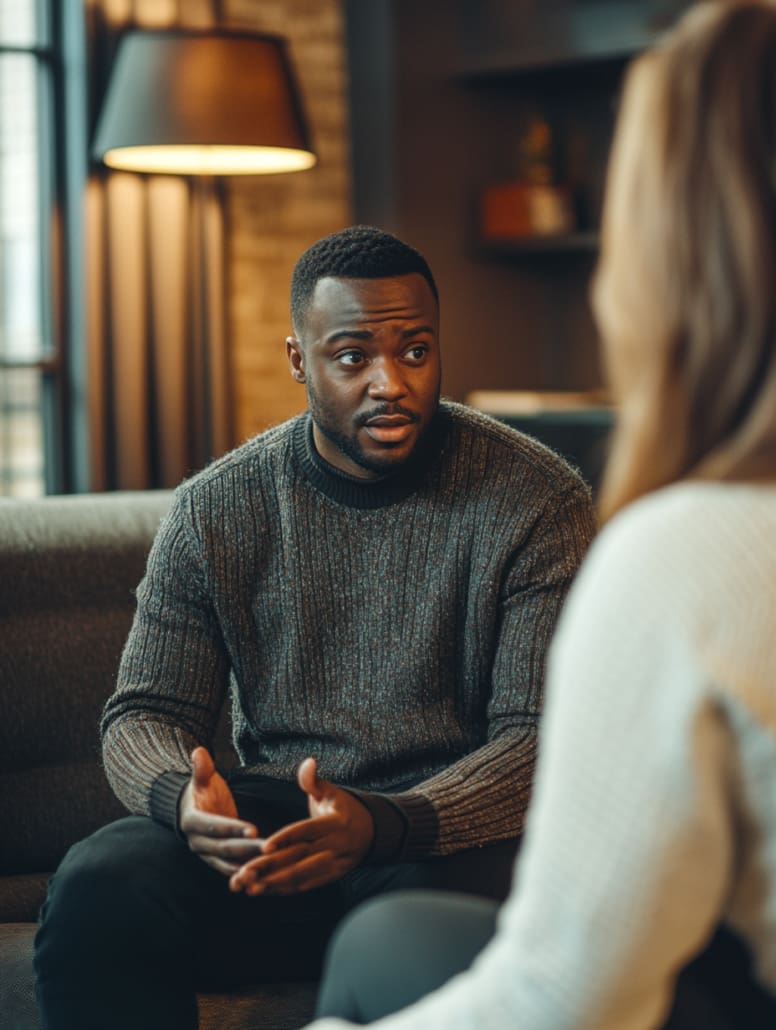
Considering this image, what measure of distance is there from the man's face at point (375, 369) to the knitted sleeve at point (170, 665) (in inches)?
8.9

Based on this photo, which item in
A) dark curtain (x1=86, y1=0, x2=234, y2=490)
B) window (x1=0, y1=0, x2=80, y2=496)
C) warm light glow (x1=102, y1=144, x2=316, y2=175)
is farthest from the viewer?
window (x1=0, y1=0, x2=80, y2=496)

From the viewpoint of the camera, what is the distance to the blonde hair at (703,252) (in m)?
0.83

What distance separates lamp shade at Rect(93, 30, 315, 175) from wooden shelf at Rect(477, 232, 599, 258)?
1294 millimetres

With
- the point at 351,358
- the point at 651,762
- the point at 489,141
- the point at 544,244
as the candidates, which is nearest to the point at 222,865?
the point at 351,358

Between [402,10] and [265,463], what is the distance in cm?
293

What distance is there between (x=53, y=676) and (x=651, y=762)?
135 centimetres

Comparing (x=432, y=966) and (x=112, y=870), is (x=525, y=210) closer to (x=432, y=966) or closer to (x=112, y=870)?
(x=112, y=870)

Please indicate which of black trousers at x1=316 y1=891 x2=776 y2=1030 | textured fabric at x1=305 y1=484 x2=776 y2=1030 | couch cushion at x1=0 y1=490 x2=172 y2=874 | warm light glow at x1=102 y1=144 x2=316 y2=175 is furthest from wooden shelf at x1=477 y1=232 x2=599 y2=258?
textured fabric at x1=305 y1=484 x2=776 y2=1030

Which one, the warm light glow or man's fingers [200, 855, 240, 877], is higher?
the warm light glow

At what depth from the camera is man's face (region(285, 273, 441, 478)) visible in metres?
1.75

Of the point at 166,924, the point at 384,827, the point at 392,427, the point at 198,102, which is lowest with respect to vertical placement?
the point at 166,924

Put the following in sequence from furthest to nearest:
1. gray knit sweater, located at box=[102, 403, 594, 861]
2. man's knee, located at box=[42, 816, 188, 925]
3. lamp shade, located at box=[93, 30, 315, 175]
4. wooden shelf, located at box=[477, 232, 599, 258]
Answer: wooden shelf, located at box=[477, 232, 599, 258] < lamp shade, located at box=[93, 30, 315, 175] < gray knit sweater, located at box=[102, 403, 594, 861] < man's knee, located at box=[42, 816, 188, 925]

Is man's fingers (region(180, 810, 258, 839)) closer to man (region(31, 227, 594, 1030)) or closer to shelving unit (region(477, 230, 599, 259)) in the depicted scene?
man (region(31, 227, 594, 1030))

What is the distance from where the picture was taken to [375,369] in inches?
69.5
